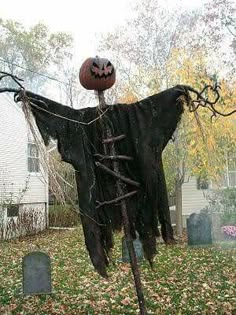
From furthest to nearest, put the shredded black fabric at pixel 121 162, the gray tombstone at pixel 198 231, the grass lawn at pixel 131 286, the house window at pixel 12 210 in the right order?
the house window at pixel 12 210 < the gray tombstone at pixel 198 231 < the grass lawn at pixel 131 286 < the shredded black fabric at pixel 121 162

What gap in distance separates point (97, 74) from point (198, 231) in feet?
32.9

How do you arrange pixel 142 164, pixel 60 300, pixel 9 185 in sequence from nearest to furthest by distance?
pixel 142 164, pixel 60 300, pixel 9 185

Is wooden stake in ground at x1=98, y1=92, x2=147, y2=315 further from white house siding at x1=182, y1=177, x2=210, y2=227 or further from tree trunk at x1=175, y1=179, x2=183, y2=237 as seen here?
white house siding at x1=182, y1=177, x2=210, y2=227

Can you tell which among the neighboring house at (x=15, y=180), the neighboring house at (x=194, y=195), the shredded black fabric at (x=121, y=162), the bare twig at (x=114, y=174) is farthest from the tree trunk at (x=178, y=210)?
the bare twig at (x=114, y=174)

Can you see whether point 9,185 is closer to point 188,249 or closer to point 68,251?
point 68,251

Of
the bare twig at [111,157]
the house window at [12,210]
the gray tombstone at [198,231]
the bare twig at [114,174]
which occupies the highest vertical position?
the house window at [12,210]

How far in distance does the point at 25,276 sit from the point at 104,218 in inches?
181

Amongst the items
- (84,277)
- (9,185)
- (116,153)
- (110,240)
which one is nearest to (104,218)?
(110,240)

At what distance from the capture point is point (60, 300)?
727cm

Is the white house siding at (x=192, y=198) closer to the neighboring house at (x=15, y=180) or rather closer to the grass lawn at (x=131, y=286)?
the neighboring house at (x=15, y=180)

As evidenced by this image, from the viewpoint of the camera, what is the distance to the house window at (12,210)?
57.4 feet

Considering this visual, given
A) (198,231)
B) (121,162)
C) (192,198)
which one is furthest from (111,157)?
(192,198)

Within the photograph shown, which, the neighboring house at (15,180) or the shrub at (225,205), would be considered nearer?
the shrub at (225,205)

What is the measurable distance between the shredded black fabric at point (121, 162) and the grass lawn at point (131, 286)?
10.7ft
